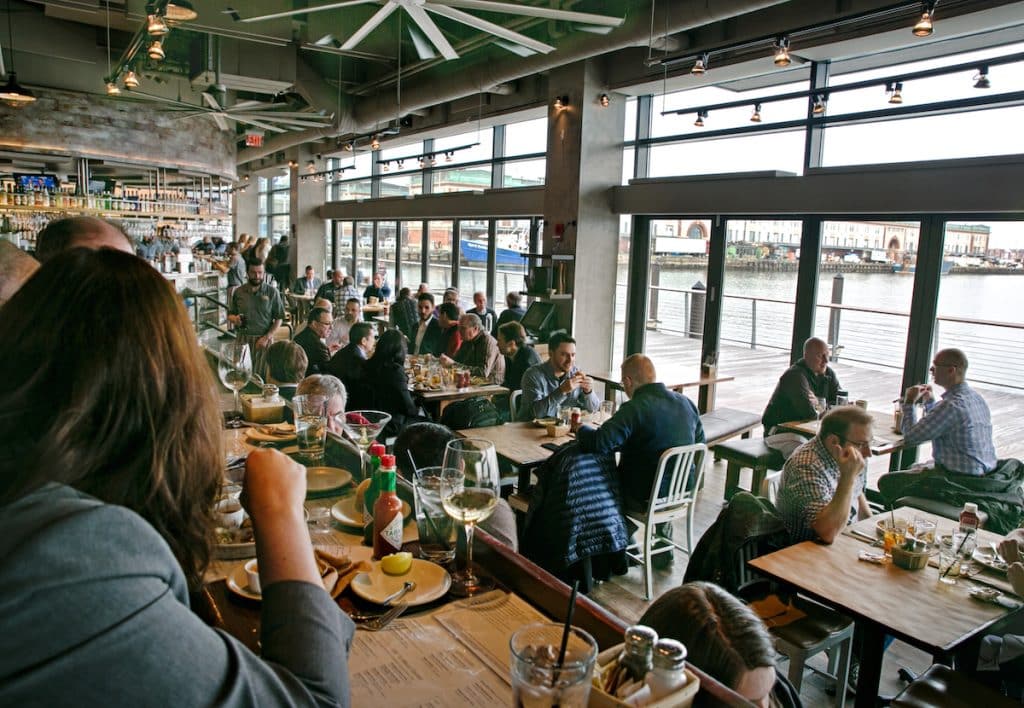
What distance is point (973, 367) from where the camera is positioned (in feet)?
18.6

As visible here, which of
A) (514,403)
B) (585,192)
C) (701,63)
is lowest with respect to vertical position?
(514,403)

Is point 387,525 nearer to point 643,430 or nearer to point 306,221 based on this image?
point 643,430

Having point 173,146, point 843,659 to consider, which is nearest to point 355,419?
point 843,659

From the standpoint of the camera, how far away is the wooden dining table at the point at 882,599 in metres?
2.36

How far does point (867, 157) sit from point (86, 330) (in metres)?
6.83

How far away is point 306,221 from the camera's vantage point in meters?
17.2

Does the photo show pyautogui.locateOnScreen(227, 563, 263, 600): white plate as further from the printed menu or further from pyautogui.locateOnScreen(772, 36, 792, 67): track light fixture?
pyautogui.locateOnScreen(772, 36, 792, 67): track light fixture

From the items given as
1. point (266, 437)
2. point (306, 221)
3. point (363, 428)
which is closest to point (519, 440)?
point (266, 437)

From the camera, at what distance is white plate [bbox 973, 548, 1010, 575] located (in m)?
2.79

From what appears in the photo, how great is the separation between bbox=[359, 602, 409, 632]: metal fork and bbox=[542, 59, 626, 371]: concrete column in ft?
24.5

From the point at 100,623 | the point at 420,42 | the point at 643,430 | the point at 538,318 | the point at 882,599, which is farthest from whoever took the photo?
the point at 538,318

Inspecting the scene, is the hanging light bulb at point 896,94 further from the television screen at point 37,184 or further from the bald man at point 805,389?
the television screen at point 37,184

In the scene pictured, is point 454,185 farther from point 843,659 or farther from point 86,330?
point 86,330

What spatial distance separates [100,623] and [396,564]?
2.82ft
